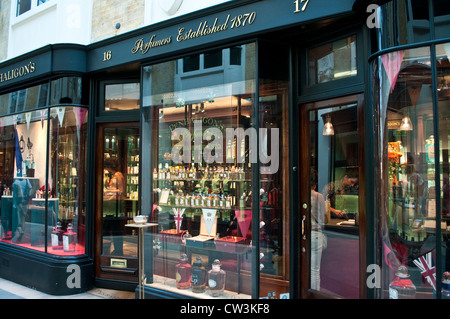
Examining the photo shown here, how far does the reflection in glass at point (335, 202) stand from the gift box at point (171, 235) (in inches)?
76.9

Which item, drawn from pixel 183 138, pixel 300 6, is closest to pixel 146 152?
pixel 183 138

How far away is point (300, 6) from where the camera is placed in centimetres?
415

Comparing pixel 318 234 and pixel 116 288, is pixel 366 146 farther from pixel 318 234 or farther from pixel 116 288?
pixel 116 288

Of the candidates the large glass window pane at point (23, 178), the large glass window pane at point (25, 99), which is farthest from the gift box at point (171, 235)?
the large glass window pane at point (25, 99)

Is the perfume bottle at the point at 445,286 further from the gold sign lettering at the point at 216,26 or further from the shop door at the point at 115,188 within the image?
the shop door at the point at 115,188

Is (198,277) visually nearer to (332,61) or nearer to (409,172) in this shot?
(409,172)

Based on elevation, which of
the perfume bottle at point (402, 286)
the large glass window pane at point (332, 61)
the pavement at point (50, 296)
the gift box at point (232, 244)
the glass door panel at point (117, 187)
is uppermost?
the large glass window pane at point (332, 61)

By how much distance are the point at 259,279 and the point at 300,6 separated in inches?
127

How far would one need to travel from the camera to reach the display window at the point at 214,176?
15.4ft

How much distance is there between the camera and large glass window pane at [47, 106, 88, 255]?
6.34 m

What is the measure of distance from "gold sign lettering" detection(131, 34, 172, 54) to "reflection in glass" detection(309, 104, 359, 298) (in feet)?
7.53

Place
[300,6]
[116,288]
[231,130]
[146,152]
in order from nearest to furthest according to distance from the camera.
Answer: [300,6]
[231,130]
[146,152]
[116,288]

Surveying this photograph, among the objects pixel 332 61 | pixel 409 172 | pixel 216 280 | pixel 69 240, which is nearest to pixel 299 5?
pixel 332 61

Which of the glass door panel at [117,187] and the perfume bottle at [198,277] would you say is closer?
the perfume bottle at [198,277]
